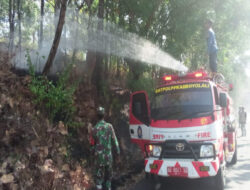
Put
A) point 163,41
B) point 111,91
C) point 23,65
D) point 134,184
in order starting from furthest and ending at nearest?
point 163,41 < point 111,91 < point 23,65 < point 134,184

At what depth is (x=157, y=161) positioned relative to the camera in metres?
5.22

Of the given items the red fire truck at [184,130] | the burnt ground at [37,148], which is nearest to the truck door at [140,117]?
the red fire truck at [184,130]

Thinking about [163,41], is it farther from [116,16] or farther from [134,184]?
[134,184]

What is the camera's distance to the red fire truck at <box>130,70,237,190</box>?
500cm

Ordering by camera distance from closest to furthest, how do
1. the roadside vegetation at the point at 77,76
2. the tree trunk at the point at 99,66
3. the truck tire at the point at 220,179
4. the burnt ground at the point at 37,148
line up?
1. the burnt ground at the point at 37,148
2. the roadside vegetation at the point at 77,76
3. the truck tire at the point at 220,179
4. the tree trunk at the point at 99,66

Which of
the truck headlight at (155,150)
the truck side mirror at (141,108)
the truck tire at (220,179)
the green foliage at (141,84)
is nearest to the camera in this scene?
the truck tire at (220,179)

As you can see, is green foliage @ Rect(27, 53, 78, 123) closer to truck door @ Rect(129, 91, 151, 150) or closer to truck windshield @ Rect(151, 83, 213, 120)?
truck door @ Rect(129, 91, 151, 150)

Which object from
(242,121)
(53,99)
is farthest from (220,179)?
(242,121)

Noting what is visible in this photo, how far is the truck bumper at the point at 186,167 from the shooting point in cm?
486

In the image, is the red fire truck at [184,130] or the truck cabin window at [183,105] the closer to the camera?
the red fire truck at [184,130]

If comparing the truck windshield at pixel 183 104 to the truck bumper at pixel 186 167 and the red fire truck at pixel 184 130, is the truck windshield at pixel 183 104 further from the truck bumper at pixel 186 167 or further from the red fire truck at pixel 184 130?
the truck bumper at pixel 186 167

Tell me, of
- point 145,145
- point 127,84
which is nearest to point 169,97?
point 145,145

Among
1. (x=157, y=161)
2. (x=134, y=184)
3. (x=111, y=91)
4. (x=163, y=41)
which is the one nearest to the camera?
(x=157, y=161)

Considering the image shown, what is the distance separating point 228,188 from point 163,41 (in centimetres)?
610
